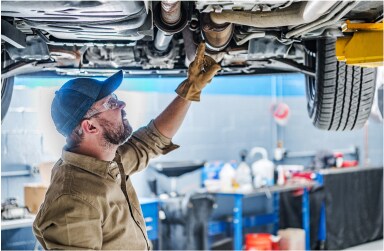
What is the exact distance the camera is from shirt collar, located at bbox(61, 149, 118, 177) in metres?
2.04

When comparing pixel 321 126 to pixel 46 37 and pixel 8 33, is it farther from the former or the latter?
pixel 8 33

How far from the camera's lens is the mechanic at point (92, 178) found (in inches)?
72.2

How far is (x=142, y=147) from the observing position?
8.14 ft

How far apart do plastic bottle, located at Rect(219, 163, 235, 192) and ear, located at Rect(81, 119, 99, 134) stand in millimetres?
4127

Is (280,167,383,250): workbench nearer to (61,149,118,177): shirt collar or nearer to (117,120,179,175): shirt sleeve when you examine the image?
(117,120,179,175): shirt sleeve

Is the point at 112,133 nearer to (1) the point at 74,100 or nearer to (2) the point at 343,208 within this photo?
(1) the point at 74,100

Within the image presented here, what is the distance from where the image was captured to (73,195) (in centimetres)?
188

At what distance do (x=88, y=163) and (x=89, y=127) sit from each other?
0.14m

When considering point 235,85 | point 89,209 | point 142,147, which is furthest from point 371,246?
point 89,209

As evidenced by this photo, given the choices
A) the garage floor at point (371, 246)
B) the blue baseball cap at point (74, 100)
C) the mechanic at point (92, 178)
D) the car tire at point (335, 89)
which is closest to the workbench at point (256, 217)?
the garage floor at point (371, 246)

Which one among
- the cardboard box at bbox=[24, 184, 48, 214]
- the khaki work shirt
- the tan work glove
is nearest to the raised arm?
the tan work glove

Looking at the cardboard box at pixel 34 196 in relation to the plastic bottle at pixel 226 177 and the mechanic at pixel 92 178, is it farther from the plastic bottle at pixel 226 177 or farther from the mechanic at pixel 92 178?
the mechanic at pixel 92 178

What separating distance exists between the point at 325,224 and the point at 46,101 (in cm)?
360

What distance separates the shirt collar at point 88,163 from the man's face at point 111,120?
0.36 ft
